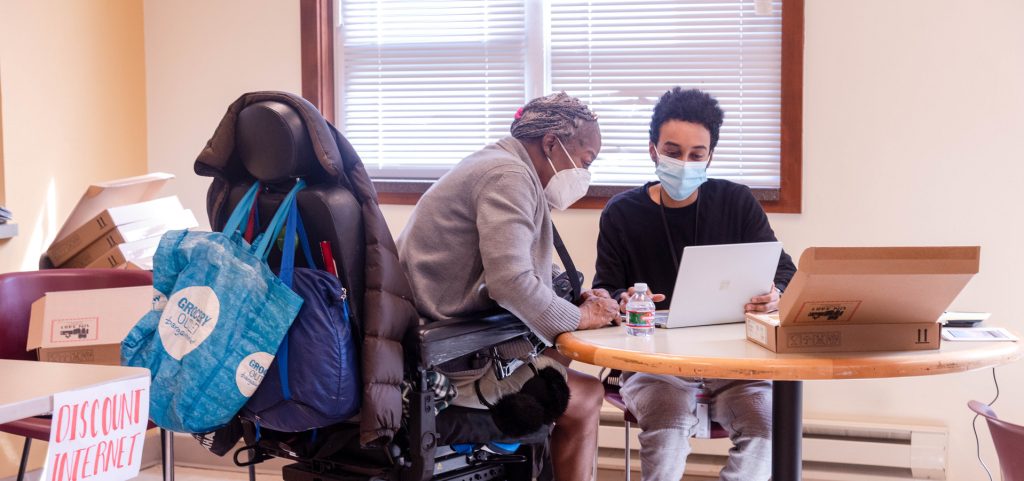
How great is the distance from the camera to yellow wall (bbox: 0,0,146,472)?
3.01 metres

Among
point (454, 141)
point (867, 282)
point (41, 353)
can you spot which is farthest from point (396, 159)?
point (867, 282)

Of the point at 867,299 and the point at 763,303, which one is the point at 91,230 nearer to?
the point at 763,303

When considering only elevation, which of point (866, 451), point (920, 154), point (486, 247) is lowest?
point (866, 451)

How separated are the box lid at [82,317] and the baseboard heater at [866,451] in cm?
166

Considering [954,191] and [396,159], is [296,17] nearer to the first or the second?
[396,159]

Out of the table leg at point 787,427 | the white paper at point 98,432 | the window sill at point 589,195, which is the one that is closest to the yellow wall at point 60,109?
the window sill at point 589,195

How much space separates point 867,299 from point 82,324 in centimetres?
179

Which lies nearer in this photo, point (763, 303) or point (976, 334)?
point (976, 334)

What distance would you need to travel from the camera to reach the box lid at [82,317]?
2238 millimetres

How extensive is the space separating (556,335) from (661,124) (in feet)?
2.73

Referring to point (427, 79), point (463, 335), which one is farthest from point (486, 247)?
point (427, 79)

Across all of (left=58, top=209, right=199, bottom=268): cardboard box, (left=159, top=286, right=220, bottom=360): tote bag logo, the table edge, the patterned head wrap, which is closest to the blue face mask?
the patterned head wrap

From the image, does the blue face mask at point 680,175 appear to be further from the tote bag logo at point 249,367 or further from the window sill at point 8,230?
the window sill at point 8,230

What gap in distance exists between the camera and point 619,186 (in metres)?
3.19
